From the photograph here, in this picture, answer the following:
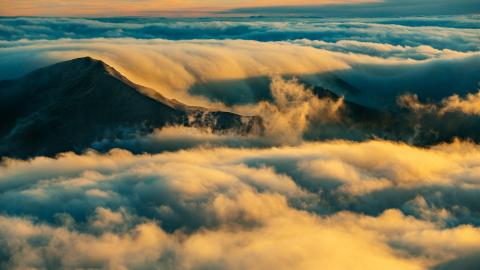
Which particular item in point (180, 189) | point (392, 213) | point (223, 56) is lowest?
point (392, 213)

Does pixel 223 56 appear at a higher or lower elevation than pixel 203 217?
higher

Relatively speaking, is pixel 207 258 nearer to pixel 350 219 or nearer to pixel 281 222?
pixel 281 222

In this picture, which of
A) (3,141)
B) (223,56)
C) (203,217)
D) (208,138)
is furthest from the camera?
(223,56)

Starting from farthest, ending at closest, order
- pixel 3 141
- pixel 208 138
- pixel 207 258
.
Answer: pixel 208 138 < pixel 3 141 < pixel 207 258

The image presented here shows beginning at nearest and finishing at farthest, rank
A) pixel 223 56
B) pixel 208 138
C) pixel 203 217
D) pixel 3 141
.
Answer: pixel 203 217 < pixel 3 141 < pixel 208 138 < pixel 223 56

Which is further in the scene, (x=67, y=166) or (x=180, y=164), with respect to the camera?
(x=180, y=164)

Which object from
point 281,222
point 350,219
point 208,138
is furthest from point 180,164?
point 350,219

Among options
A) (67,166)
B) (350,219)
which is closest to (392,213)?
(350,219)

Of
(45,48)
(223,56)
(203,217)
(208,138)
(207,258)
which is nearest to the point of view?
(207,258)

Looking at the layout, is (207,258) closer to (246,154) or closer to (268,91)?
(246,154)
